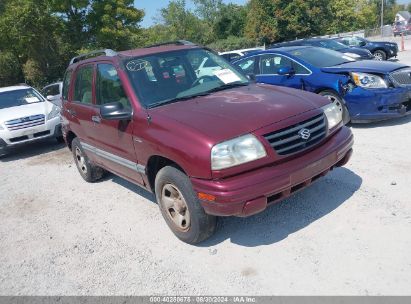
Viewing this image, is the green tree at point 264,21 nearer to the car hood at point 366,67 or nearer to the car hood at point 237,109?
the car hood at point 366,67

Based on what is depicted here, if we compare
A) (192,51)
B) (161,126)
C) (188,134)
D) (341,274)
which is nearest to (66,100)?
(192,51)

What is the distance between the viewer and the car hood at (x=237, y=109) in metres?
3.48

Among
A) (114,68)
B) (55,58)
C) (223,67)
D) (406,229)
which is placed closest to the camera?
(406,229)

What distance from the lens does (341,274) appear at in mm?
3172

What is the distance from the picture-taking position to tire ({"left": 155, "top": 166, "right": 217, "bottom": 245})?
11.9 ft

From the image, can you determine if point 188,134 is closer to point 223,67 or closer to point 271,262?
point 271,262

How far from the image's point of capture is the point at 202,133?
3447mm

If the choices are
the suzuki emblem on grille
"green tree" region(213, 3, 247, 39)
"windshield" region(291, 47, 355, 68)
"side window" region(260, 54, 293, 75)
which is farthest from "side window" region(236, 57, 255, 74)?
"green tree" region(213, 3, 247, 39)

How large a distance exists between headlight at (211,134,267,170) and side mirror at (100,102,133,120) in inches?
50.6

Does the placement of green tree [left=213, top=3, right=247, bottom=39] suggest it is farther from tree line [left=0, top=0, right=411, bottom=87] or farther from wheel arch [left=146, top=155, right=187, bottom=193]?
wheel arch [left=146, top=155, right=187, bottom=193]

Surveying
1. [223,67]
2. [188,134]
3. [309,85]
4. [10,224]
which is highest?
[223,67]

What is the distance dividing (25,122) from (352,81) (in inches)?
270

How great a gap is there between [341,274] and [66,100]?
4768 mm

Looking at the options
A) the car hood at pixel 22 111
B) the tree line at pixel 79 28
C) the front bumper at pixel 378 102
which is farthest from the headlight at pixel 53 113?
the tree line at pixel 79 28
